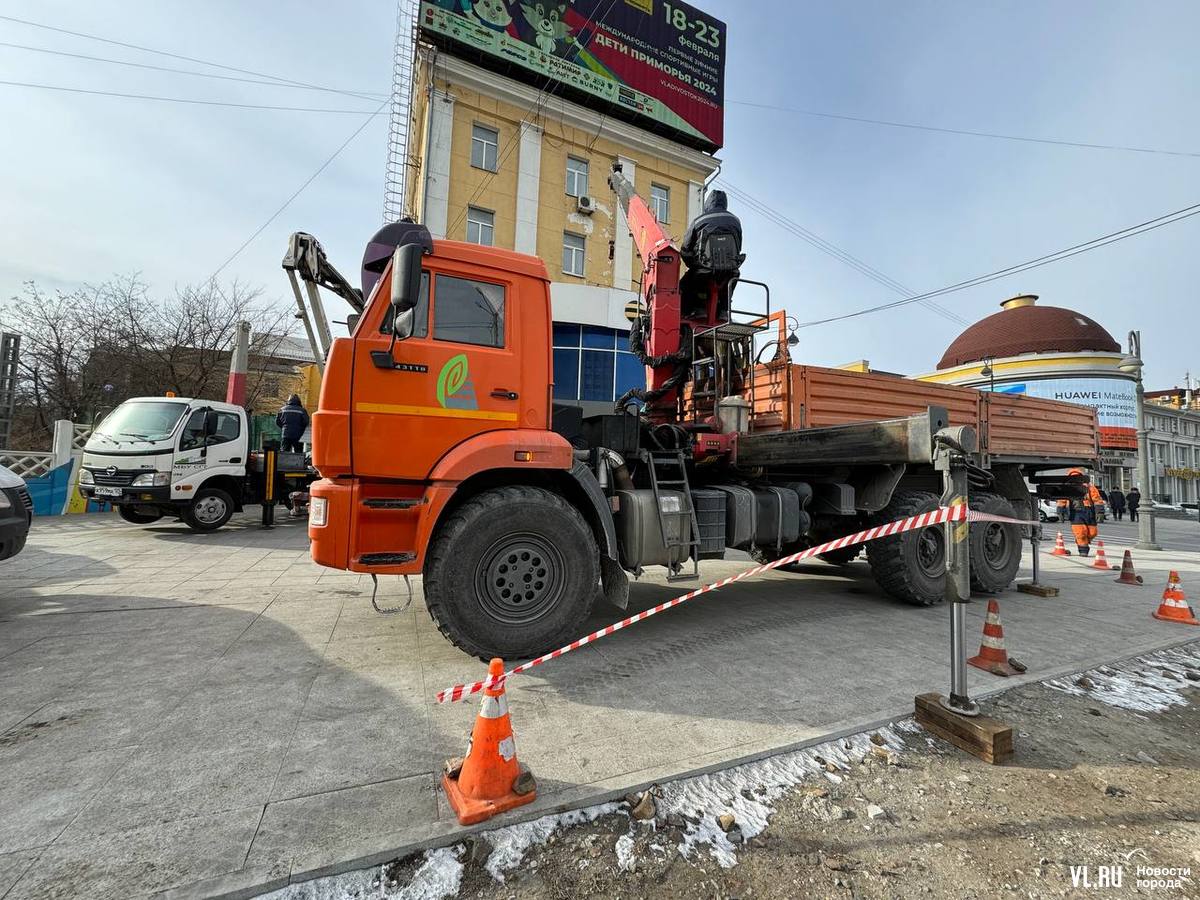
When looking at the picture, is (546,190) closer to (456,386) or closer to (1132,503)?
(456,386)

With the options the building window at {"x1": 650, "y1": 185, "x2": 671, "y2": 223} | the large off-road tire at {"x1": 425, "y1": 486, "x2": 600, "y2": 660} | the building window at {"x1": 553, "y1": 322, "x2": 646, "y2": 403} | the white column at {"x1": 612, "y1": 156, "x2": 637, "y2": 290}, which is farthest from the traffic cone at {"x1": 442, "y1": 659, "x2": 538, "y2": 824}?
the building window at {"x1": 650, "y1": 185, "x2": 671, "y2": 223}

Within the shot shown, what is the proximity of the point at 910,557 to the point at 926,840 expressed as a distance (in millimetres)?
3837

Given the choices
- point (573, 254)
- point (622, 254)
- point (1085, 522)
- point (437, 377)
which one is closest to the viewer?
point (437, 377)

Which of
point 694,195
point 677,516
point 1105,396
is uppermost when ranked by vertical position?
point 694,195

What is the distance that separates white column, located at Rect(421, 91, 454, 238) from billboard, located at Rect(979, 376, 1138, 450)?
1598 inches

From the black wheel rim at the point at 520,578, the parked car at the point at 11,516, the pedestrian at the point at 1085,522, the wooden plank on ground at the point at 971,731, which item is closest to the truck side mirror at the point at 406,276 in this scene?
the black wheel rim at the point at 520,578

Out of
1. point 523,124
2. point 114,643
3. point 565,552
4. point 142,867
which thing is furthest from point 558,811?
point 523,124

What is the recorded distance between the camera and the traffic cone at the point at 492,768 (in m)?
2.13

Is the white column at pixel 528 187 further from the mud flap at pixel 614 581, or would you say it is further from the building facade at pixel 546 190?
the mud flap at pixel 614 581

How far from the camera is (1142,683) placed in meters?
3.84

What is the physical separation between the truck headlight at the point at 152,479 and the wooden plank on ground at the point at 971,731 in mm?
11296

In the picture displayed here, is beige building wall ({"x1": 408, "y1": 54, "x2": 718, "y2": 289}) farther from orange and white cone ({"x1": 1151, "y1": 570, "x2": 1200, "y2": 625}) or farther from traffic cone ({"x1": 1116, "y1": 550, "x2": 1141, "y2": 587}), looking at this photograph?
orange and white cone ({"x1": 1151, "y1": 570, "x2": 1200, "y2": 625})

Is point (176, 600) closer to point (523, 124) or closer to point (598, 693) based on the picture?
point (598, 693)

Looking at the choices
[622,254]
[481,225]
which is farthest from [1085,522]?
[481,225]
